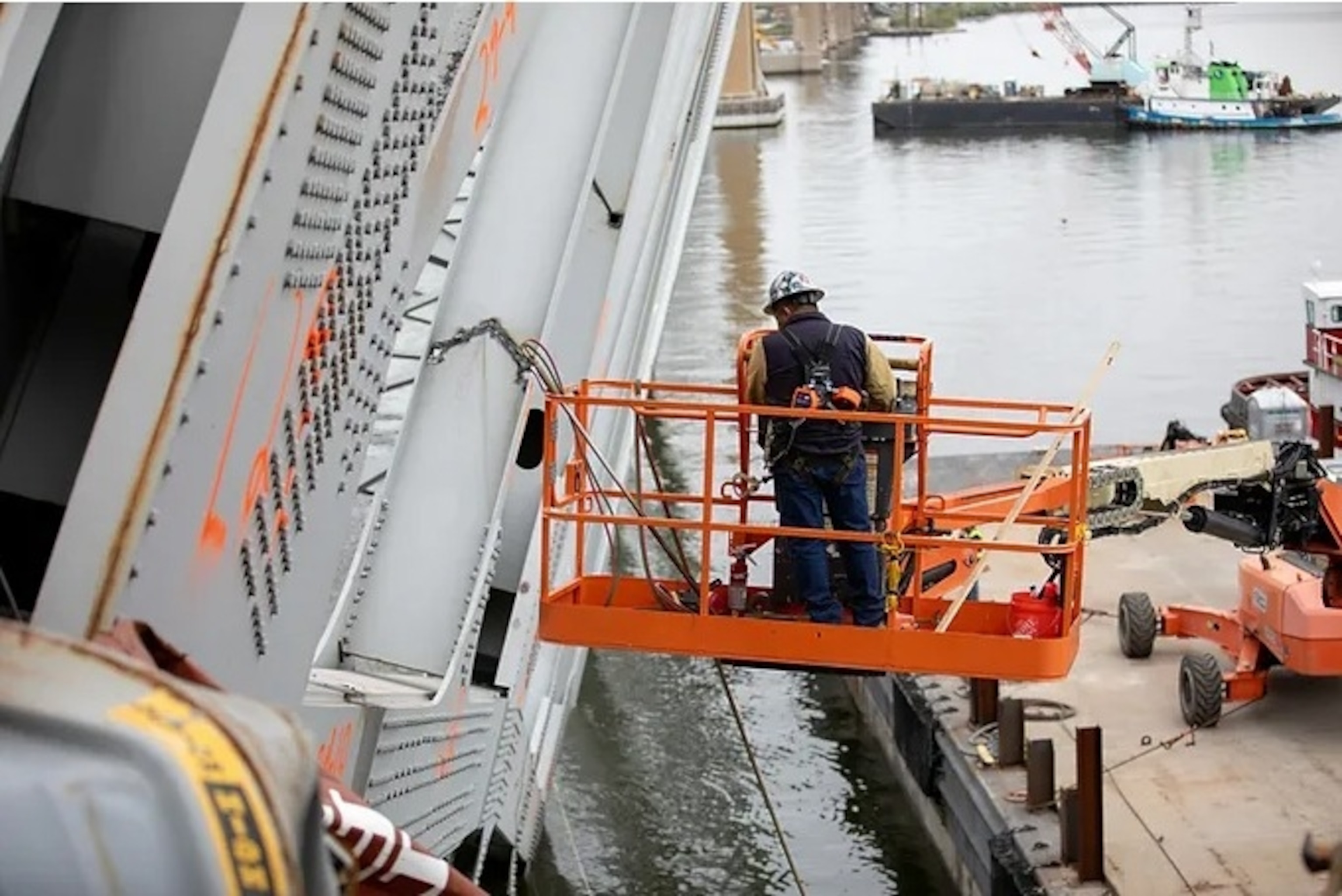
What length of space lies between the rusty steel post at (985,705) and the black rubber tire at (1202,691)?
54.3 inches

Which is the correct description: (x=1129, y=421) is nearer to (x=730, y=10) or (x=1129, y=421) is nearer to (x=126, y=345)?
(x=730, y=10)

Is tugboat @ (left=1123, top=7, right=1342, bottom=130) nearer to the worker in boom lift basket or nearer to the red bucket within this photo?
the red bucket

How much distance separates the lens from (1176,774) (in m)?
13.6

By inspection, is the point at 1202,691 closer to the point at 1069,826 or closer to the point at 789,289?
the point at 1069,826

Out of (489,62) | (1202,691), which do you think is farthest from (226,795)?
(1202,691)

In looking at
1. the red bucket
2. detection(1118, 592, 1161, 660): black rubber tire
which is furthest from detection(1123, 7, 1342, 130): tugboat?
the red bucket

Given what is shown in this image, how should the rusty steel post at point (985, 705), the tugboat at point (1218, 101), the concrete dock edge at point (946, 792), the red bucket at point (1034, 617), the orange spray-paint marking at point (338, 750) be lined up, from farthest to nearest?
1. the tugboat at point (1218, 101)
2. the rusty steel post at point (985, 705)
3. the concrete dock edge at point (946, 792)
4. the red bucket at point (1034, 617)
5. the orange spray-paint marking at point (338, 750)

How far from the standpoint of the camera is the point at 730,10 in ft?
62.6

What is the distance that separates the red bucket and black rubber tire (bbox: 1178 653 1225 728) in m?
4.87

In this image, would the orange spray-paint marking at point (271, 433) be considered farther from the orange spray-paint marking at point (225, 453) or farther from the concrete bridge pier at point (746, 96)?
the concrete bridge pier at point (746, 96)

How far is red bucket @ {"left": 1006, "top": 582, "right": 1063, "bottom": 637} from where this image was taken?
9.20 metres

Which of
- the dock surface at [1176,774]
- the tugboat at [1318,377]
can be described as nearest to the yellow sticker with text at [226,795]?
the dock surface at [1176,774]

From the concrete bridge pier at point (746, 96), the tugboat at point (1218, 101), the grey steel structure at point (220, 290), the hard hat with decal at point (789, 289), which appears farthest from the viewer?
the concrete bridge pier at point (746, 96)

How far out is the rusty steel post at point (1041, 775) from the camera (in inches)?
513
